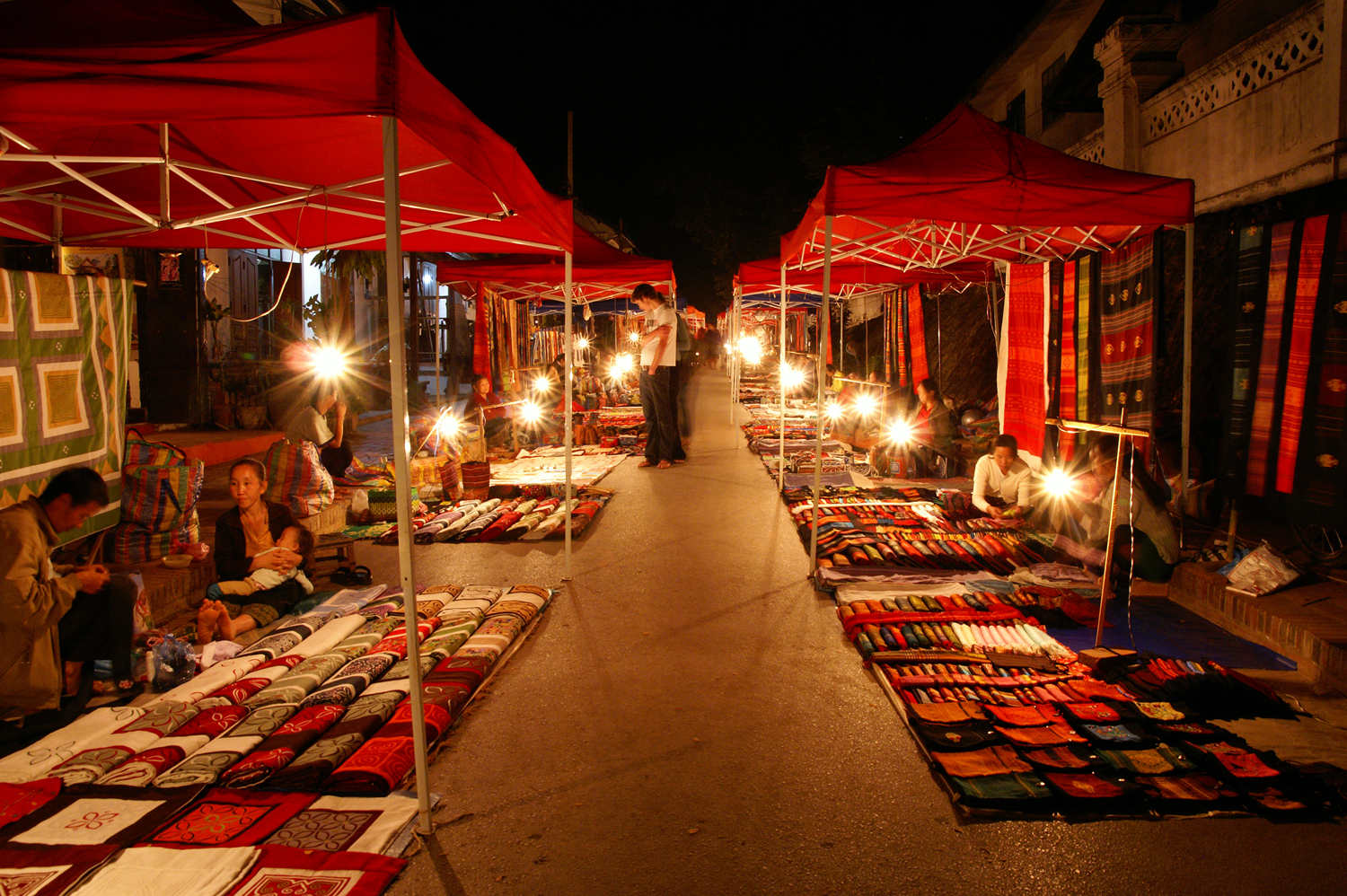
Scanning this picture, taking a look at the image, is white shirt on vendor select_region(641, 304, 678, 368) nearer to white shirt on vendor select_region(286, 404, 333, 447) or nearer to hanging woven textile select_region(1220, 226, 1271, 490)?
white shirt on vendor select_region(286, 404, 333, 447)

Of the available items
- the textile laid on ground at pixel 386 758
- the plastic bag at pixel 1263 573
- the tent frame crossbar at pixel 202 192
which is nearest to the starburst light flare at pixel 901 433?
the plastic bag at pixel 1263 573

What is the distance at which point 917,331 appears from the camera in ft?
37.6

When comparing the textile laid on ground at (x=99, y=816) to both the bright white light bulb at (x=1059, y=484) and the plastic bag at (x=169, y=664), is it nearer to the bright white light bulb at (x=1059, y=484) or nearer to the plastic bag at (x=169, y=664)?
the plastic bag at (x=169, y=664)

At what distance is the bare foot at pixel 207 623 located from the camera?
13.2 feet

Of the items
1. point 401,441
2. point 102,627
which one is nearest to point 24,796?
point 102,627

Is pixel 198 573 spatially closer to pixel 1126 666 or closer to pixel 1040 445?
pixel 1126 666

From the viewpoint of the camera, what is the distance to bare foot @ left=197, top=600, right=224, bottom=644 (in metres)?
4.02

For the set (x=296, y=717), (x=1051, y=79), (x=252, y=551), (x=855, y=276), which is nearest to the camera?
(x=296, y=717)

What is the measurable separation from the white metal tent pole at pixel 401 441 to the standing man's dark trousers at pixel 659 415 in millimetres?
7439

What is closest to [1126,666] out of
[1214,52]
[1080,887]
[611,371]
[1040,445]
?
[1080,887]

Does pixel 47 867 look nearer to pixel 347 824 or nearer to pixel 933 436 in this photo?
pixel 347 824

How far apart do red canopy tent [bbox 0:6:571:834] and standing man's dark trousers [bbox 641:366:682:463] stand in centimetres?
433

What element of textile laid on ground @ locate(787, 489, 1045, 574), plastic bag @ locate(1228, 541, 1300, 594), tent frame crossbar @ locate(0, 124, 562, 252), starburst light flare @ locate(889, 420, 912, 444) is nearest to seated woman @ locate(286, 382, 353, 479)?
tent frame crossbar @ locate(0, 124, 562, 252)

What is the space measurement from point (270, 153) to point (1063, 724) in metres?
4.91
